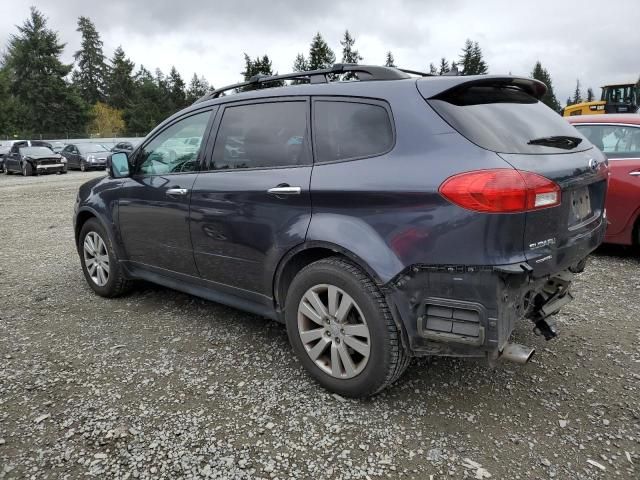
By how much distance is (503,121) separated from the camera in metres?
2.67

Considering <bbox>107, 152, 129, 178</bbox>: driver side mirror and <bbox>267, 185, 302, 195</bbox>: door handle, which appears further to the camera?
<bbox>107, 152, 129, 178</bbox>: driver side mirror

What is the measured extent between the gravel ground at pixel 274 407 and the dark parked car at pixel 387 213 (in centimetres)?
34

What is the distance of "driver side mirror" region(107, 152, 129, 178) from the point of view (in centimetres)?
426

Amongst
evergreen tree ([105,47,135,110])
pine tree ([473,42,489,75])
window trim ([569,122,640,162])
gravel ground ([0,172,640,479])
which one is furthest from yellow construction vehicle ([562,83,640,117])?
evergreen tree ([105,47,135,110])

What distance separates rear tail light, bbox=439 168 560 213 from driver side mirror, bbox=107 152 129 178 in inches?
116

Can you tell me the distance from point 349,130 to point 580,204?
1.37 meters

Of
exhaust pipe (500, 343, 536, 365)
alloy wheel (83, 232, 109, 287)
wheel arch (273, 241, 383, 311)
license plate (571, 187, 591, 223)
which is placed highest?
license plate (571, 187, 591, 223)

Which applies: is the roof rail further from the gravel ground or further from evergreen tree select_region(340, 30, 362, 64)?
evergreen tree select_region(340, 30, 362, 64)

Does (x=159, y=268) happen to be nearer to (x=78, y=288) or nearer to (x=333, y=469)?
(x=78, y=288)

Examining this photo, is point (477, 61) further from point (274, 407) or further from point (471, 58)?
point (274, 407)

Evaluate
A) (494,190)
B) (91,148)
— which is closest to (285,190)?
(494,190)

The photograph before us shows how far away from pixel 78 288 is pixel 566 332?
14.8ft

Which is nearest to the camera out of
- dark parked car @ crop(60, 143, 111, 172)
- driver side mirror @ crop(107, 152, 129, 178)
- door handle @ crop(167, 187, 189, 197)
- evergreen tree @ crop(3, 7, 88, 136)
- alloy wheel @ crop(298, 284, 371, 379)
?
alloy wheel @ crop(298, 284, 371, 379)

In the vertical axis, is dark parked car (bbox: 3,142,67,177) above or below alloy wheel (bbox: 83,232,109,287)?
above
